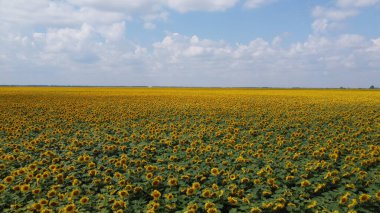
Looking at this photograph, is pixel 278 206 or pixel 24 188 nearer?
pixel 278 206

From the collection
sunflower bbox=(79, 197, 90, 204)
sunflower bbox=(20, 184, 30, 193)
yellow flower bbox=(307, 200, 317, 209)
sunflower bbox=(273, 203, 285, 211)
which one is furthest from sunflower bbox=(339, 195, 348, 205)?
sunflower bbox=(20, 184, 30, 193)

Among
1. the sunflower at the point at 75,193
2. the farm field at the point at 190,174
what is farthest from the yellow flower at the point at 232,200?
the sunflower at the point at 75,193

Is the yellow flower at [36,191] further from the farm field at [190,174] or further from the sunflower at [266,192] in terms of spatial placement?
the sunflower at [266,192]

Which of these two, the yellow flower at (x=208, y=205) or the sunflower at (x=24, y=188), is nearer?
the yellow flower at (x=208, y=205)

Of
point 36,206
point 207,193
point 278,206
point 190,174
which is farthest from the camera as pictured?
point 190,174

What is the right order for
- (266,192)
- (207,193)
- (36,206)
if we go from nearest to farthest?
(36,206) < (207,193) < (266,192)

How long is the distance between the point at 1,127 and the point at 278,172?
1072cm

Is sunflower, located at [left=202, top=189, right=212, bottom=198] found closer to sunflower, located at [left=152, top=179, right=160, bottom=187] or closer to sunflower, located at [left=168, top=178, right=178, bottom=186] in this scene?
sunflower, located at [left=168, top=178, right=178, bottom=186]

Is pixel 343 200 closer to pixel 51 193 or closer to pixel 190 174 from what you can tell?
pixel 190 174

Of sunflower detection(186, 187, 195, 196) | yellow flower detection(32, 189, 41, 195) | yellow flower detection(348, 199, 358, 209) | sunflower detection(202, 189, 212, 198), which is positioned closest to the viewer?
yellow flower detection(348, 199, 358, 209)

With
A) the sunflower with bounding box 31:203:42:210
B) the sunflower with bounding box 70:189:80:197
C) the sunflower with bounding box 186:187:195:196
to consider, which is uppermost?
the sunflower with bounding box 186:187:195:196

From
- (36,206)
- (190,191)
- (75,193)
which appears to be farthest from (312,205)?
(36,206)

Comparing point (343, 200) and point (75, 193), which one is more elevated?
point (343, 200)

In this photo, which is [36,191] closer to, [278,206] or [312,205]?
[278,206]
